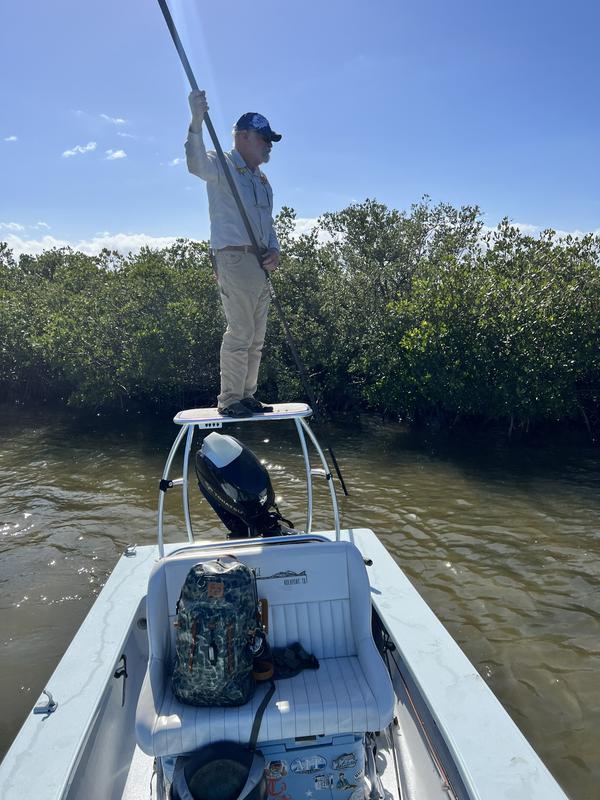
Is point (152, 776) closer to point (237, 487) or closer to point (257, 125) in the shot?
point (237, 487)

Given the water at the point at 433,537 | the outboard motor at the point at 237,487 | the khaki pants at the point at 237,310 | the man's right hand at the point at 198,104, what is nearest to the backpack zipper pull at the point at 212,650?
the outboard motor at the point at 237,487

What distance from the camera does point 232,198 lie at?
149 inches

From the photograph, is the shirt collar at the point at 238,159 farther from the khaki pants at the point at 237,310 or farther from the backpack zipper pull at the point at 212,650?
the backpack zipper pull at the point at 212,650

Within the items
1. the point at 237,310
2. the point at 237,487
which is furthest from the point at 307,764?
the point at 237,310

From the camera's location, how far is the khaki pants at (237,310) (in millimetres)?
3900

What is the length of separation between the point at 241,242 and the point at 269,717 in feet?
9.53

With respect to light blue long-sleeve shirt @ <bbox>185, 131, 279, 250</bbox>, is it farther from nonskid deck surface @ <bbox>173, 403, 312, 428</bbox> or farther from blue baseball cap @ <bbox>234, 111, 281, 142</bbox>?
nonskid deck surface @ <bbox>173, 403, 312, 428</bbox>

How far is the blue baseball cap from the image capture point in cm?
368

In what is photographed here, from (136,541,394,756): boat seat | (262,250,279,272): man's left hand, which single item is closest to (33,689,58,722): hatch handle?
(136,541,394,756): boat seat

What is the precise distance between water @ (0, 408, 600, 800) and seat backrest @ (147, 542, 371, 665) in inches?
76.4

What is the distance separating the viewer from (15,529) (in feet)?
25.6

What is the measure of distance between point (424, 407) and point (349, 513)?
216 inches

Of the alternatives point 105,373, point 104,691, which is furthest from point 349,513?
point 105,373

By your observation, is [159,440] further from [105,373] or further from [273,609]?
[273,609]
